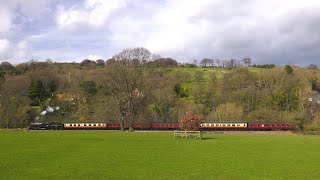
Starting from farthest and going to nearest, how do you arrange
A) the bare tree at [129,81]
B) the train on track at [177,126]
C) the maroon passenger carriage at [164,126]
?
1. the maroon passenger carriage at [164,126]
2. the train on track at [177,126]
3. the bare tree at [129,81]

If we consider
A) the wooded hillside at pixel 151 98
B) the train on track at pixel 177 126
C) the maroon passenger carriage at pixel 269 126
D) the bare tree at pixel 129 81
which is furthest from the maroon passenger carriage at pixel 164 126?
the maroon passenger carriage at pixel 269 126

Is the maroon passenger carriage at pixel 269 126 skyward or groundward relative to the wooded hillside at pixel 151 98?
groundward

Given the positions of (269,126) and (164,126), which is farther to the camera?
(164,126)

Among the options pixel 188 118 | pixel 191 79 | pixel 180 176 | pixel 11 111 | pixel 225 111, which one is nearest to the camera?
pixel 180 176

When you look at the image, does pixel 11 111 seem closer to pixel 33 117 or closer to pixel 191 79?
pixel 33 117

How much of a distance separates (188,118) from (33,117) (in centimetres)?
5346

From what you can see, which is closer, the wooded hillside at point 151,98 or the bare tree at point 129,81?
the bare tree at point 129,81

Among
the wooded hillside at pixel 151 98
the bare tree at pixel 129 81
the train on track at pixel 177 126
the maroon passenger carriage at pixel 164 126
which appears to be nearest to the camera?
the bare tree at pixel 129 81

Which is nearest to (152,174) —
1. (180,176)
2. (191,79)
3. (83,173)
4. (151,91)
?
(180,176)

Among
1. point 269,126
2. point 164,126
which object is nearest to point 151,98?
point 164,126

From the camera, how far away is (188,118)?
64.1 metres

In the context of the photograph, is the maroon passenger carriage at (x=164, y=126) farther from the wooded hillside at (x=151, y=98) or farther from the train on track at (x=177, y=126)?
the wooded hillside at (x=151, y=98)

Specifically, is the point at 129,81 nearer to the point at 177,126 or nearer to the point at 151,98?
the point at 151,98

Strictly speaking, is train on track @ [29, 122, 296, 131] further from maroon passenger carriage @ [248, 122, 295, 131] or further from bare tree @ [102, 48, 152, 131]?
bare tree @ [102, 48, 152, 131]
